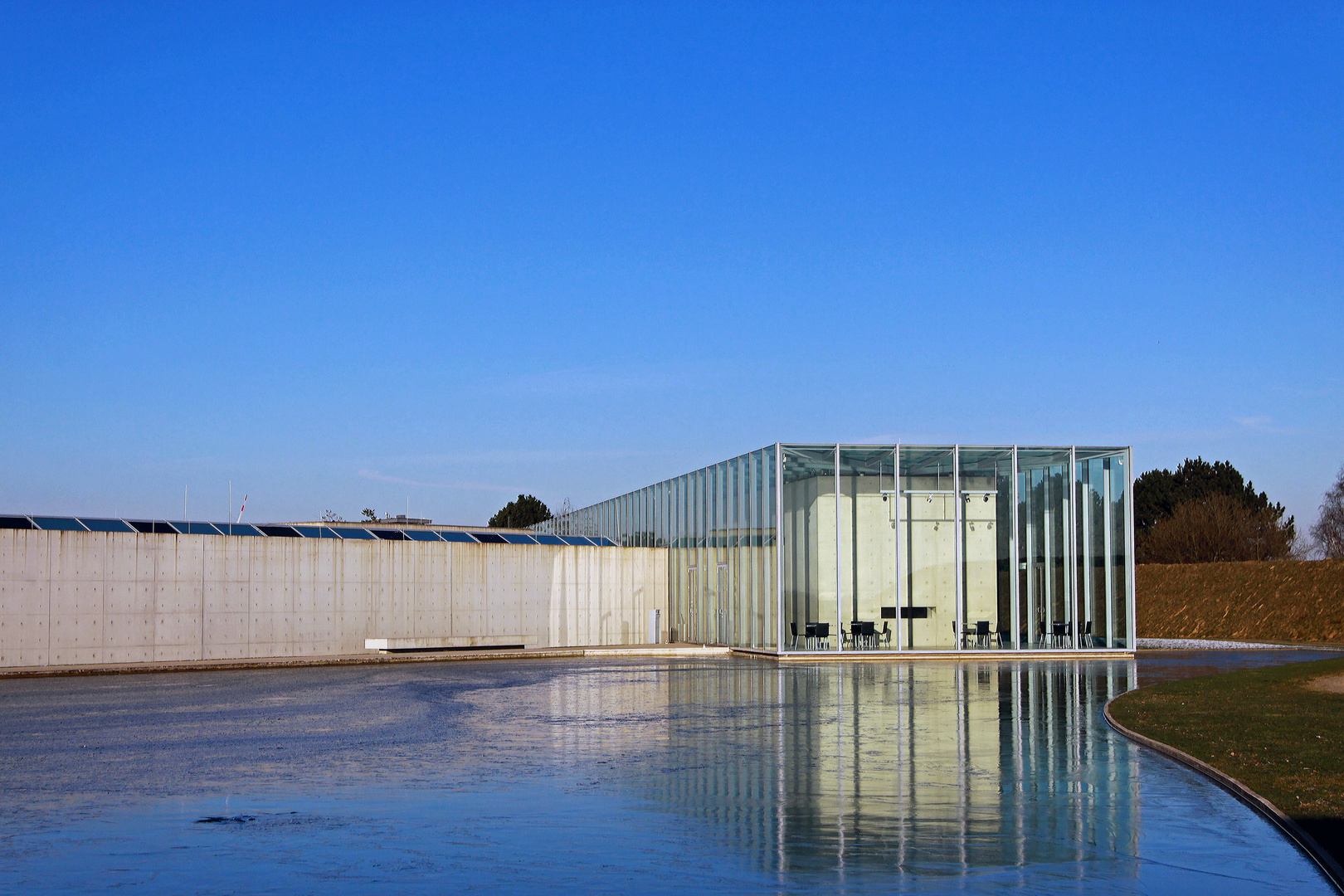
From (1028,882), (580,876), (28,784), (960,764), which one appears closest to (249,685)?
(28,784)

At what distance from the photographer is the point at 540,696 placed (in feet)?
64.5

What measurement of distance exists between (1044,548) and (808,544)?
21.0 feet

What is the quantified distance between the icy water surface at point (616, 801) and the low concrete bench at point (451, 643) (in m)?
15.0

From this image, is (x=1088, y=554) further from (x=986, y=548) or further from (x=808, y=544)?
(x=808, y=544)

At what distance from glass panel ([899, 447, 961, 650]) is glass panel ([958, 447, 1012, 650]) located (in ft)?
1.21

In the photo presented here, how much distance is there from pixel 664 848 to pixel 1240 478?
253ft

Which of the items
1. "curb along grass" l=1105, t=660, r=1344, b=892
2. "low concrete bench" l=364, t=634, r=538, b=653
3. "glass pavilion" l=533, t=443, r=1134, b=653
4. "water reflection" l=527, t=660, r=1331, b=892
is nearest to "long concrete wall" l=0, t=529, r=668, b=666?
"low concrete bench" l=364, t=634, r=538, b=653

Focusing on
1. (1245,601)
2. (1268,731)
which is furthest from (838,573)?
(1245,601)

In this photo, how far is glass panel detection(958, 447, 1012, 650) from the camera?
103 ft

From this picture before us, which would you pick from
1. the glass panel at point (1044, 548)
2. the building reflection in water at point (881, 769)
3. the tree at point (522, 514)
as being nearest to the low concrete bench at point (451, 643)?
the building reflection in water at point (881, 769)

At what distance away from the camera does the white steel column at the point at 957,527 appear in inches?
1220

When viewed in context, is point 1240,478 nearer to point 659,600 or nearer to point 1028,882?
point 659,600

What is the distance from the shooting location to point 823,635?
99.6ft

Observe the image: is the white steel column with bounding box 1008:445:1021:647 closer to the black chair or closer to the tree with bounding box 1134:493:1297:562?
the black chair
